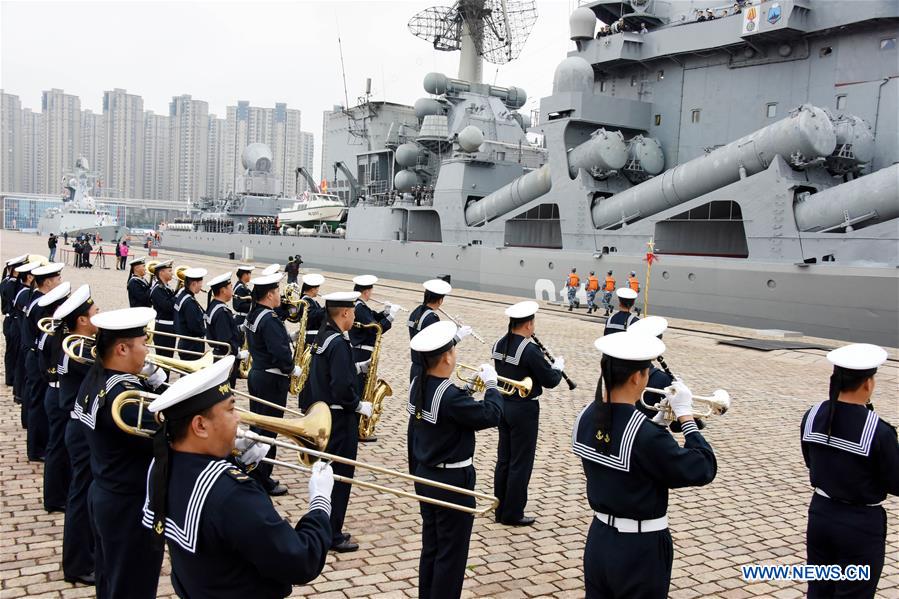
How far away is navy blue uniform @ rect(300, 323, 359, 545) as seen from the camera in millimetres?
5468

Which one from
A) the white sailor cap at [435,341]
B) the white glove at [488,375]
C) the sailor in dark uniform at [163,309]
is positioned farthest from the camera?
the sailor in dark uniform at [163,309]

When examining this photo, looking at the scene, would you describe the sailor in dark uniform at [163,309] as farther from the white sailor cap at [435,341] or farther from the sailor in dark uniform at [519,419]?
the white sailor cap at [435,341]

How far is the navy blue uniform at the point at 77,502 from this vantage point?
4531 mm

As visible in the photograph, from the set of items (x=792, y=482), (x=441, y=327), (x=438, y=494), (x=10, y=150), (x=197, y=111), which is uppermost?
(x=197, y=111)

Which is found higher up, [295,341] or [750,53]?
[750,53]

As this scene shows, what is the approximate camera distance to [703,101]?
2277 cm

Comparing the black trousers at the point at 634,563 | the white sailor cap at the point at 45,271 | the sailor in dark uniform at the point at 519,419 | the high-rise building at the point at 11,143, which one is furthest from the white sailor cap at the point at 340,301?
the high-rise building at the point at 11,143

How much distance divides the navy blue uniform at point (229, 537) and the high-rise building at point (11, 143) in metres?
158

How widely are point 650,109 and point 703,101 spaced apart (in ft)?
7.06

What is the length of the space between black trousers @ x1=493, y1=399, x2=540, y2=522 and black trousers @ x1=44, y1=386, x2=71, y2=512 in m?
3.55

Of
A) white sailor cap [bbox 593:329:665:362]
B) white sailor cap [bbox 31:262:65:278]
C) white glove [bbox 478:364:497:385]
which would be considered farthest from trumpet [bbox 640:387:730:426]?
white sailor cap [bbox 31:262:65:278]

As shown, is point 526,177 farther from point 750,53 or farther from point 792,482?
point 792,482

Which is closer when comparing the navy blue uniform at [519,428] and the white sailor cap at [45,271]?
the navy blue uniform at [519,428]

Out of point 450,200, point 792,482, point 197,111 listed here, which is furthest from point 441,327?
point 197,111
